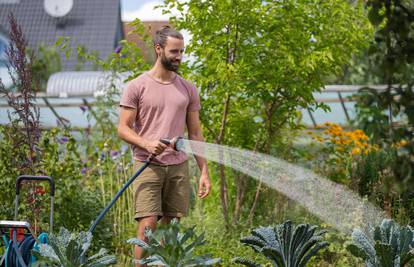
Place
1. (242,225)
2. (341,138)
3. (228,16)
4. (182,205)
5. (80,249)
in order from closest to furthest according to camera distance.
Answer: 1. (80,249)
2. (182,205)
3. (228,16)
4. (242,225)
5. (341,138)

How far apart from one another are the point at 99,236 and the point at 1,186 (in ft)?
2.87

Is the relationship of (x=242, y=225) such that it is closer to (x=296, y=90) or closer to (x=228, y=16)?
(x=296, y=90)

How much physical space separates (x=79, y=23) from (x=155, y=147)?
130ft

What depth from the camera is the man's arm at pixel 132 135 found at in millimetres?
4727

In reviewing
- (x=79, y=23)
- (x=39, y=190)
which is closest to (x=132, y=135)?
(x=39, y=190)

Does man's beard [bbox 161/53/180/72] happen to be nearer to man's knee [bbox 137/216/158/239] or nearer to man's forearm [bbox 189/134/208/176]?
man's forearm [bbox 189/134/208/176]

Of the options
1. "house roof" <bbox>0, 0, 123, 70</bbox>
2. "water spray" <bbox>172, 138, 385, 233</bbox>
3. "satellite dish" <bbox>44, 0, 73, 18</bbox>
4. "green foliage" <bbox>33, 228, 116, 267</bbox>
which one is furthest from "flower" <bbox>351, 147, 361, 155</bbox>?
"house roof" <bbox>0, 0, 123, 70</bbox>

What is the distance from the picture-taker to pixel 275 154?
7.85 m

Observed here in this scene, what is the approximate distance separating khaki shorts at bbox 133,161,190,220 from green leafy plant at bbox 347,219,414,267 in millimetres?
1123

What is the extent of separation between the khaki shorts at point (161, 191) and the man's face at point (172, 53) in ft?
1.88

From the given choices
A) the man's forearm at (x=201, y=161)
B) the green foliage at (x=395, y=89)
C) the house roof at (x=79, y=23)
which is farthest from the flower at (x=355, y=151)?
the house roof at (x=79, y=23)

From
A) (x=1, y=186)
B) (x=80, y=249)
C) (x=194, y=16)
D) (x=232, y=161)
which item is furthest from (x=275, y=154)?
(x=80, y=249)

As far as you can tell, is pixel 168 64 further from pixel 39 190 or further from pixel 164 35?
pixel 39 190

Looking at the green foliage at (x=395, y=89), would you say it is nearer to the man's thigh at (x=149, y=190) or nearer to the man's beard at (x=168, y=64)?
the man's beard at (x=168, y=64)
